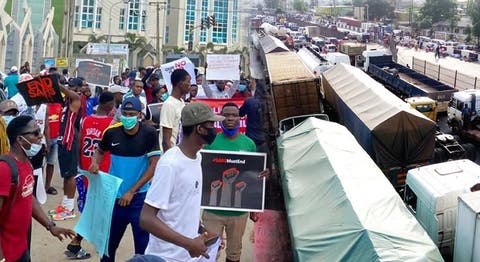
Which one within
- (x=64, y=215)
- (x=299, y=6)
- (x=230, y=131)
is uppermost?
(x=299, y=6)

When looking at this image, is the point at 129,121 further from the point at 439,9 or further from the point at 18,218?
the point at 439,9

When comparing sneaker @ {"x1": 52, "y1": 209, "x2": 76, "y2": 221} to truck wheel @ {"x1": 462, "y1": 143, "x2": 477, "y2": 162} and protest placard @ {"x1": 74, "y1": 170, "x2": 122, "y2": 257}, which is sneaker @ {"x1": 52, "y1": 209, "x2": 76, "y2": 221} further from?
truck wheel @ {"x1": 462, "y1": 143, "x2": 477, "y2": 162}

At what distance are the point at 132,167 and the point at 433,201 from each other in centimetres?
394

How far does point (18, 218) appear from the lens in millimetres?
3607

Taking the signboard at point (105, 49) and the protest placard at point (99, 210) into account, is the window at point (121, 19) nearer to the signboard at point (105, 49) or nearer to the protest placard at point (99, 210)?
the signboard at point (105, 49)

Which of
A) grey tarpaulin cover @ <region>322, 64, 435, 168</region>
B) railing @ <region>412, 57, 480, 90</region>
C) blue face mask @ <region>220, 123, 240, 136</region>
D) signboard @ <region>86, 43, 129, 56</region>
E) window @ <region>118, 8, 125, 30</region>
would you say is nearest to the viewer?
blue face mask @ <region>220, 123, 240, 136</region>

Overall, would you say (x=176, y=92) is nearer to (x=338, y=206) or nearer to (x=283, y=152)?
(x=338, y=206)

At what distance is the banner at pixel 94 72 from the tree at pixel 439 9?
3384 inches

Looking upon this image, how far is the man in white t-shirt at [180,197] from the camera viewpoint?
9.88 ft

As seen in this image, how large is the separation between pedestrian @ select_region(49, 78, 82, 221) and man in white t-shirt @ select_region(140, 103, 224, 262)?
341 cm

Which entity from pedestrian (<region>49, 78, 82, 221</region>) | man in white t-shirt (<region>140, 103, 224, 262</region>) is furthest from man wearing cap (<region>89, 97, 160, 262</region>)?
pedestrian (<region>49, 78, 82, 221</region>)

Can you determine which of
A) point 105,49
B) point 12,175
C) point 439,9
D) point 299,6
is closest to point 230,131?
point 12,175

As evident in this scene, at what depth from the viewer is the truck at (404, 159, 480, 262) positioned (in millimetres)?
6469

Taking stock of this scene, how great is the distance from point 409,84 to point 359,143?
11.6m
